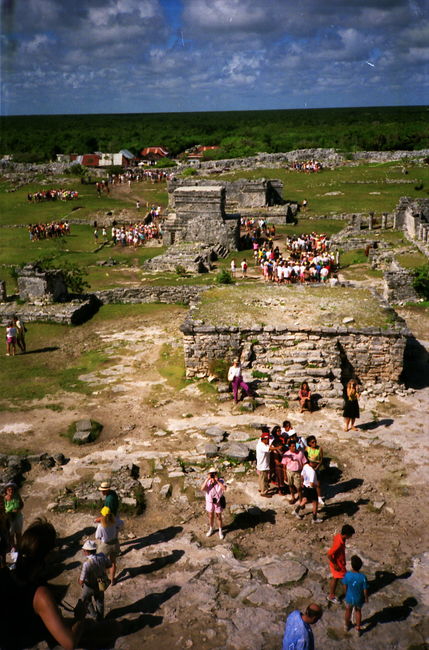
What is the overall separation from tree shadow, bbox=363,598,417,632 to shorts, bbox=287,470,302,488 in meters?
2.50

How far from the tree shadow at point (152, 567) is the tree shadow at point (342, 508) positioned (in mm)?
2523

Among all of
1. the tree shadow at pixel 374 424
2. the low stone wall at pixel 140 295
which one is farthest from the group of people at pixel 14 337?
the tree shadow at pixel 374 424

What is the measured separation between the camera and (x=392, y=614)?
6887 millimetres

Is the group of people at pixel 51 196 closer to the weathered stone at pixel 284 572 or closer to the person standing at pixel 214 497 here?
the person standing at pixel 214 497

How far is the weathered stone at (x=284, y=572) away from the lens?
748 centimetres

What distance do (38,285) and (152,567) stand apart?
14880 millimetres

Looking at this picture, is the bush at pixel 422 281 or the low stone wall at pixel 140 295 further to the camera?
the low stone wall at pixel 140 295

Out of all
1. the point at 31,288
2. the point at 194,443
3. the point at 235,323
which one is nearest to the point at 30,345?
the point at 31,288

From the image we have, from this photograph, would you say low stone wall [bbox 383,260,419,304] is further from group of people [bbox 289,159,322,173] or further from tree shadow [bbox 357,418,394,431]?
group of people [bbox 289,159,322,173]

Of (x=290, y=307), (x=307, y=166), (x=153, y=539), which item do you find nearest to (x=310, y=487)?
(x=153, y=539)

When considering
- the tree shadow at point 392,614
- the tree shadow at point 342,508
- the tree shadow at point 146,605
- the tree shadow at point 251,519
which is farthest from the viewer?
the tree shadow at point 342,508

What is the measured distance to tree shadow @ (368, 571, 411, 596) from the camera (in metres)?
7.31

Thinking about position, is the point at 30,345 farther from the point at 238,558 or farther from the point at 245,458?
the point at 238,558

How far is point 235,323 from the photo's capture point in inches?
565
